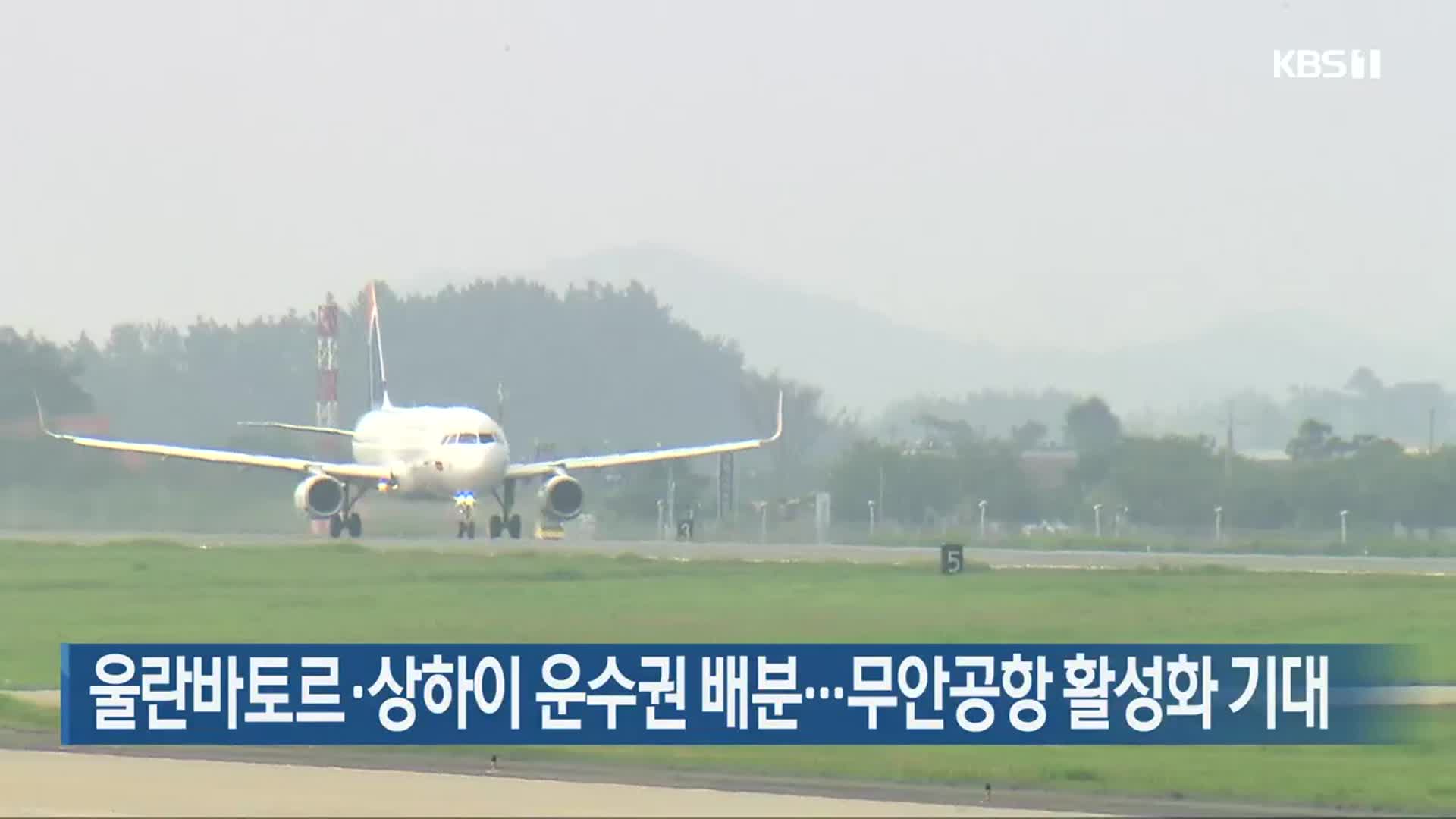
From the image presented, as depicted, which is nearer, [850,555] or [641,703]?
[641,703]

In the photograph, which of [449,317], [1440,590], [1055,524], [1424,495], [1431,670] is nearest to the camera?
[1431,670]

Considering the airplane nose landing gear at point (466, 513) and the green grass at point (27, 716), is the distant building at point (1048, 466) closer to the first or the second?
the airplane nose landing gear at point (466, 513)

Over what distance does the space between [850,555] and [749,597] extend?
55.7 feet

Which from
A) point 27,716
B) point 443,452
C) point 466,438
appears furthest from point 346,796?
point 443,452

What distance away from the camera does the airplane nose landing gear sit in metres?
66.6

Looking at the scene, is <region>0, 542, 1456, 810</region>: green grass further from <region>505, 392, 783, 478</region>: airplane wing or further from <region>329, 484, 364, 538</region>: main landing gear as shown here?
<region>505, 392, 783, 478</region>: airplane wing

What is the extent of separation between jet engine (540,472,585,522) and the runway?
100cm

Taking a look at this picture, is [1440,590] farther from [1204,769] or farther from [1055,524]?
[1055,524]

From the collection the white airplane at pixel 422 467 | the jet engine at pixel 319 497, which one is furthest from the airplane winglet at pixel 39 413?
the jet engine at pixel 319 497

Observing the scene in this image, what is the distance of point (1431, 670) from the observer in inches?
1219

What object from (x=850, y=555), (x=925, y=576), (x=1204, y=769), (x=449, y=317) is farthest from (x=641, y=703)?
(x=449, y=317)
